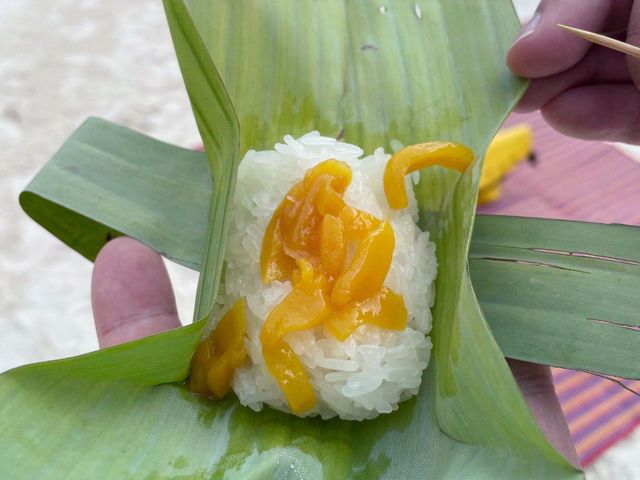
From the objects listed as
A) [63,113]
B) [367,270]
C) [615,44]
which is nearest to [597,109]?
[615,44]

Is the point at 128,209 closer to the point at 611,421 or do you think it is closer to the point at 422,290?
the point at 422,290

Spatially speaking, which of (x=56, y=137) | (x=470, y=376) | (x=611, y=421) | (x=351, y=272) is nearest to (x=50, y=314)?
(x=56, y=137)

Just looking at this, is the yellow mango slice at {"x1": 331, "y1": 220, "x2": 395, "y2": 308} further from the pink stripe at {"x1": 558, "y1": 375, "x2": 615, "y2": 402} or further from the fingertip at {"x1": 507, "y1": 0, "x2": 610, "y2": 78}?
the pink stripe at {"x1": 558, "y1": 375, "x2": 615, "y2": 402}

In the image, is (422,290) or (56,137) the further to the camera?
(56,137)

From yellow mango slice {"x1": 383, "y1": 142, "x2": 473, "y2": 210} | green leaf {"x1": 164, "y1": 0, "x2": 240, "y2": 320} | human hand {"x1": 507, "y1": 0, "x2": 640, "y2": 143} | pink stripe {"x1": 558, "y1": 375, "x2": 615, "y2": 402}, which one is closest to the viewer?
green leaf {"x1": 164, "y1": 0, "x2": 240, "y2": 320}

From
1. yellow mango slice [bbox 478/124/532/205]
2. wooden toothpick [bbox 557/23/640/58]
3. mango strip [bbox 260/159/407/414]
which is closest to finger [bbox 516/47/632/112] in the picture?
wooden toothpick [bbox 557/23/640/58]

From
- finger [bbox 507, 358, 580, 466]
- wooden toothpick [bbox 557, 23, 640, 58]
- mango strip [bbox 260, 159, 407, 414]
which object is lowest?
finger [bbox 507, 358, 580, 466]
